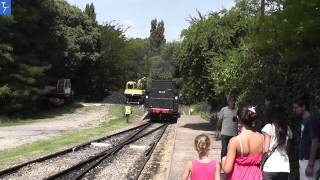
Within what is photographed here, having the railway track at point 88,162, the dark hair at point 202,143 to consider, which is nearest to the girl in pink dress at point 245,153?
the dark hair at point 202,143

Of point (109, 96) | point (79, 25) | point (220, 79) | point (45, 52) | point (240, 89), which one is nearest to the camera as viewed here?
point (240, 89)

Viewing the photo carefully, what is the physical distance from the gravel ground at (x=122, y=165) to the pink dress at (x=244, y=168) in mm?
10763

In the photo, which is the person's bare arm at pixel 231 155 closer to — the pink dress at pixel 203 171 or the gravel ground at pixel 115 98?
the pink dress at pixel 203 171

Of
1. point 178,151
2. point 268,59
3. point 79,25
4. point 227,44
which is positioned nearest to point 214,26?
point 227,44

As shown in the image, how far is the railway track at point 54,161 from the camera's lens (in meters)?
17.2

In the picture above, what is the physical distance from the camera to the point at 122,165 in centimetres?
2033

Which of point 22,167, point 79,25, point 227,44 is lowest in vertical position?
point 22,167

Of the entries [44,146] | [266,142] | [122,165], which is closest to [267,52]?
[122,165]

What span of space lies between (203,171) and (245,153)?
1.68 ft

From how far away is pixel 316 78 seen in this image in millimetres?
11695

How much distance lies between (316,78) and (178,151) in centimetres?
1103

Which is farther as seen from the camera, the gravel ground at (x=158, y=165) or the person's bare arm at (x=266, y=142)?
the gravel ground at (x=158, y=165)

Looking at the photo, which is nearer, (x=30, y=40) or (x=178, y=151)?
(x=178, y=151)

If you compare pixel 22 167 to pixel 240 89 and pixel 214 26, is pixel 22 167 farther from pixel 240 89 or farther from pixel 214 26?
pixel 214 26
